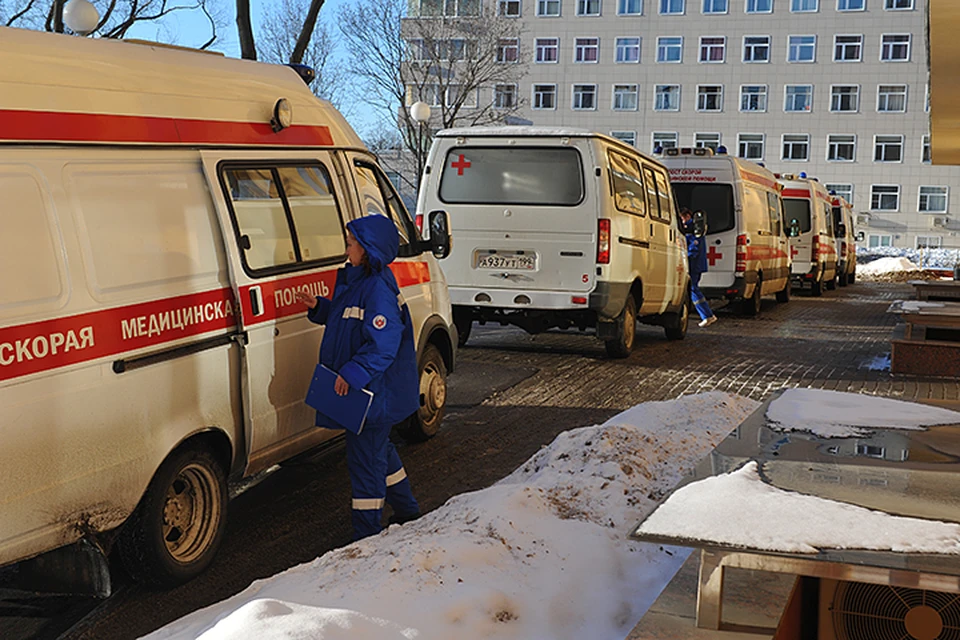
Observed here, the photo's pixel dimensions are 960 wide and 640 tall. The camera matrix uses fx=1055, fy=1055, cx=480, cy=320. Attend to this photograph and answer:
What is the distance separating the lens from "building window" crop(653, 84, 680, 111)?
61469 millimetres

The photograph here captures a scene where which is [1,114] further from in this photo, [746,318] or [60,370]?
[746,318]

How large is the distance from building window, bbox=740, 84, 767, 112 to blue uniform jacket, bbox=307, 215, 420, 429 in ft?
192

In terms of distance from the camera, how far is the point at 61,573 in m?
4.27

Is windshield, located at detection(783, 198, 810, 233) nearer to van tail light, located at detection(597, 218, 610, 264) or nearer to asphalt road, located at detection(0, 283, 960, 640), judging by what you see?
asphalt road, located at detection(0, 283, 960, 640)

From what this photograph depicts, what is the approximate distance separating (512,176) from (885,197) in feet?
176

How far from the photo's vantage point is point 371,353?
17.1 ft

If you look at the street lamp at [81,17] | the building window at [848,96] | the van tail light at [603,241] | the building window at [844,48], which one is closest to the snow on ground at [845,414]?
the van tail light at [603,241]

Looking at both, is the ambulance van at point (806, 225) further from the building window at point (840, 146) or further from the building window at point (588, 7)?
the building window at point (588, 7)

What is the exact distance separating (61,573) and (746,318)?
16.6 m

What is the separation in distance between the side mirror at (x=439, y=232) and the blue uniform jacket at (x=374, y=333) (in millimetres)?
1929

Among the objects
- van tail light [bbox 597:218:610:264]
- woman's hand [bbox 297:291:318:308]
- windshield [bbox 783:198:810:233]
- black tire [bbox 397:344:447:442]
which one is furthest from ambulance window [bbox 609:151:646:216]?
windshield [bbox 783:198:810:233]

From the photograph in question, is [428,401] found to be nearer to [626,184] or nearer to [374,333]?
[374,333]

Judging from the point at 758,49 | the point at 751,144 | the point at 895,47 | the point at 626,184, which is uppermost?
the point at 758,49

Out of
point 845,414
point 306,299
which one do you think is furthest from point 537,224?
point 845,414
